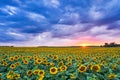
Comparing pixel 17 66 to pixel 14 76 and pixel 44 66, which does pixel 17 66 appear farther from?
pixel 14 76

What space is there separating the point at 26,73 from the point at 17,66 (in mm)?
1128

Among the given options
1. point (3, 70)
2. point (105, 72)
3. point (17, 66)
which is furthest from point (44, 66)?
point (105, 72)

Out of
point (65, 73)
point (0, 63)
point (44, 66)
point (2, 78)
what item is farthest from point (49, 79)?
point (0, 63)

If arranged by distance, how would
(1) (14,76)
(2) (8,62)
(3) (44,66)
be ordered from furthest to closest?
(2) (8,62), (3) (44,66), (1) (14,76)

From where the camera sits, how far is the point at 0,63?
9195mm

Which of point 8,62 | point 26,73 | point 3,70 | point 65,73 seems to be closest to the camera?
point 65,73

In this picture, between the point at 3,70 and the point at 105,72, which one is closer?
the point at 105,72

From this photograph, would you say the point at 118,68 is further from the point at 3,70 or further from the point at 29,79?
the point at 3,70

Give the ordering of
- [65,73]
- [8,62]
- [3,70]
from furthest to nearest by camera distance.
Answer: [8,62], [3,70], [65,73]

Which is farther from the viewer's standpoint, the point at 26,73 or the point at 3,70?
the point at 3,70

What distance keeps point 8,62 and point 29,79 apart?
350cm

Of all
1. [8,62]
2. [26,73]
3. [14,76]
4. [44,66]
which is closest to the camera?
[14,76]

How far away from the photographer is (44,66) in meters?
8.20

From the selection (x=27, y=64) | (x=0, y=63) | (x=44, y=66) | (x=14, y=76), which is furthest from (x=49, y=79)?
(x=0, y=63)
